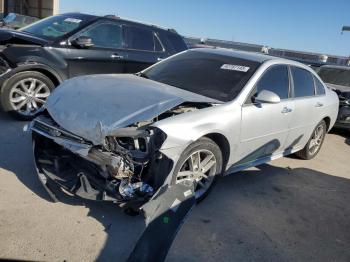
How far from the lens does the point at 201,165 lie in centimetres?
388

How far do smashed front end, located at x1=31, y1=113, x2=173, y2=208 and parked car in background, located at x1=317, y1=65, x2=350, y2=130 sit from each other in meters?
6.33

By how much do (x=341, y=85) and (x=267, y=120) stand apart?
19.8 ft

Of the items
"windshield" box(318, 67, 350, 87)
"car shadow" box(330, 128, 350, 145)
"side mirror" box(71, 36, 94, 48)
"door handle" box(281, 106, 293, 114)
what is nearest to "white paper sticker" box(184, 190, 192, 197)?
"door handle" box(281, 106, 293, 114)

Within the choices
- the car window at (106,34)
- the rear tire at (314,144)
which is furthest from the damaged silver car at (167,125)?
the car window at (106,34)

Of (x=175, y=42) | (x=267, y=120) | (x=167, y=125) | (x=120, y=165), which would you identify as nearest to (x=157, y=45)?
(x=175, y=42)

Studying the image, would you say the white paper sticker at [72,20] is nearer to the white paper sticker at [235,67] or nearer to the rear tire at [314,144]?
the white paper sticker at [235,67]

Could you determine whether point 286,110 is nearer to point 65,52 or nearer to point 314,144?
point 314,144

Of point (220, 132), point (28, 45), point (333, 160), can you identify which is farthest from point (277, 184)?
point (28, 45)

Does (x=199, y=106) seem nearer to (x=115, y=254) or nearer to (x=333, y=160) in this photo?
(x=115, y=254)

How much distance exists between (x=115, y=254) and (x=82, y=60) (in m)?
A: 4.29

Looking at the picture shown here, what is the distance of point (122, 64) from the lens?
704cm

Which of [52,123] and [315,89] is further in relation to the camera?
[315,89]

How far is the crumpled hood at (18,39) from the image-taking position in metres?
5.91

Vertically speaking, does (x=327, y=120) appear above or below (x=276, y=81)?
below
